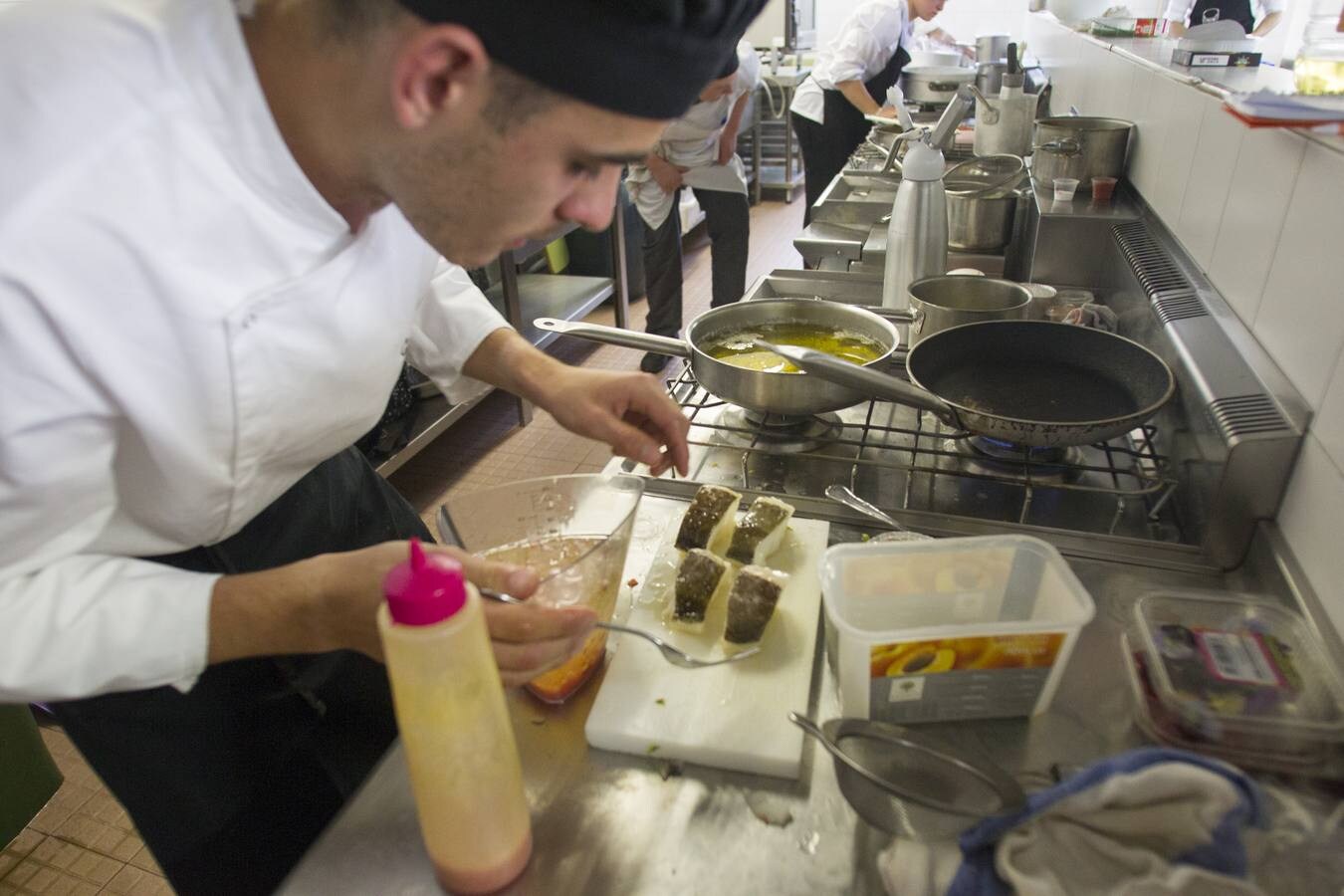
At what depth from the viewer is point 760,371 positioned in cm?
119

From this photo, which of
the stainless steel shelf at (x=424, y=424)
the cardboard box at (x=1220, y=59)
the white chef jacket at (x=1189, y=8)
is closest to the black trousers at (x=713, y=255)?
the stainless steel shelf at (x=424, y=424)

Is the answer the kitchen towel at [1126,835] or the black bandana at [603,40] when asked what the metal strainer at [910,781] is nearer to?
the kitchen towel at [1126,835]

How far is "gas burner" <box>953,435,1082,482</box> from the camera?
3.84ft

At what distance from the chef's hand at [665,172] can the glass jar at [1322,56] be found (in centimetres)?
271

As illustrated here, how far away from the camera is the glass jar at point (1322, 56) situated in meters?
1.04

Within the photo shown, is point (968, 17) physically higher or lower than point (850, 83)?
higher

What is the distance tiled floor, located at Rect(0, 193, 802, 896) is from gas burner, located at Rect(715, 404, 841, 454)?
1.35m

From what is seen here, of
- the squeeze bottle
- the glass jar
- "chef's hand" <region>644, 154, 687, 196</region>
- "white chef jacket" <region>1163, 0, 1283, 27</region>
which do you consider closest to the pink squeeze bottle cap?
the squeeze bottle

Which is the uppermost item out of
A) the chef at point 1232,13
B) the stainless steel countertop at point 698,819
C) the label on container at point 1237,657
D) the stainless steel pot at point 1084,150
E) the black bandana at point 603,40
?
the black bandana at point 603,40

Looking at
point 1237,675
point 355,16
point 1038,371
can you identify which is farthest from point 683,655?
point 1038,371

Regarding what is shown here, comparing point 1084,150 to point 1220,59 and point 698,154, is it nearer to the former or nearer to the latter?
point 1220,59

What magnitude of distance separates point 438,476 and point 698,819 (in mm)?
2536

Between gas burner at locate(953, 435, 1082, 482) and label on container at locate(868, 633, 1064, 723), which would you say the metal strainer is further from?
gas burner at locate(953, 435, 1082, 482)

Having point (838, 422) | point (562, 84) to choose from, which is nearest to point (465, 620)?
point (562, 84)
